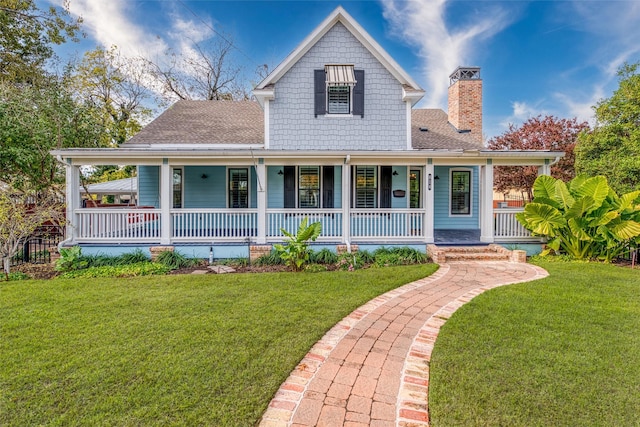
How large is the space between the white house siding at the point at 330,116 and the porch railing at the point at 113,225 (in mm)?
4740

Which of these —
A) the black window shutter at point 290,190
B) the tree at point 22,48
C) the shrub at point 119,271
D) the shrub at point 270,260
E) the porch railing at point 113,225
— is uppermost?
the tree at point 22,48

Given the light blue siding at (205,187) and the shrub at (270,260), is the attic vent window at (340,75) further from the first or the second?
the shrub at (270,260)

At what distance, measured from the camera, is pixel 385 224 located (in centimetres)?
1025

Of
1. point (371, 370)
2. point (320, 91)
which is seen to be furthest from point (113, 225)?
point (371, 370)

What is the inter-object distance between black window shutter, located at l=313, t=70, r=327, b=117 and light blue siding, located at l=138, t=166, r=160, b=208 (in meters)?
6.57

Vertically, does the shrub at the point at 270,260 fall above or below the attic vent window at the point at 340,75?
below

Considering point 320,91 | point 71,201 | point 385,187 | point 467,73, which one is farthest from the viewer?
point 467,73

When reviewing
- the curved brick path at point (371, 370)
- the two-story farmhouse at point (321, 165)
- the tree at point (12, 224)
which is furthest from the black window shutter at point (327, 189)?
the tree at point (12, 224)

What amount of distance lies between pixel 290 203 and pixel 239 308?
641cm

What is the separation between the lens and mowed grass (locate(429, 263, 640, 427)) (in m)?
2.76

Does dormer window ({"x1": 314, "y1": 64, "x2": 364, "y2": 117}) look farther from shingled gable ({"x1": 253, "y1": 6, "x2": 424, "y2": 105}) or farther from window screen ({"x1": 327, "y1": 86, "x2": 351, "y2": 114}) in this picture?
shingled gable ({"x1": 253, "y1": 6, "x2": 424, "y2": 105})

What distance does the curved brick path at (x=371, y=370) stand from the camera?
2.76 metres

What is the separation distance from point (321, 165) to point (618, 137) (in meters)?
11.7

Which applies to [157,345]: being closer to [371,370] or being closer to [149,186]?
[371,370]
